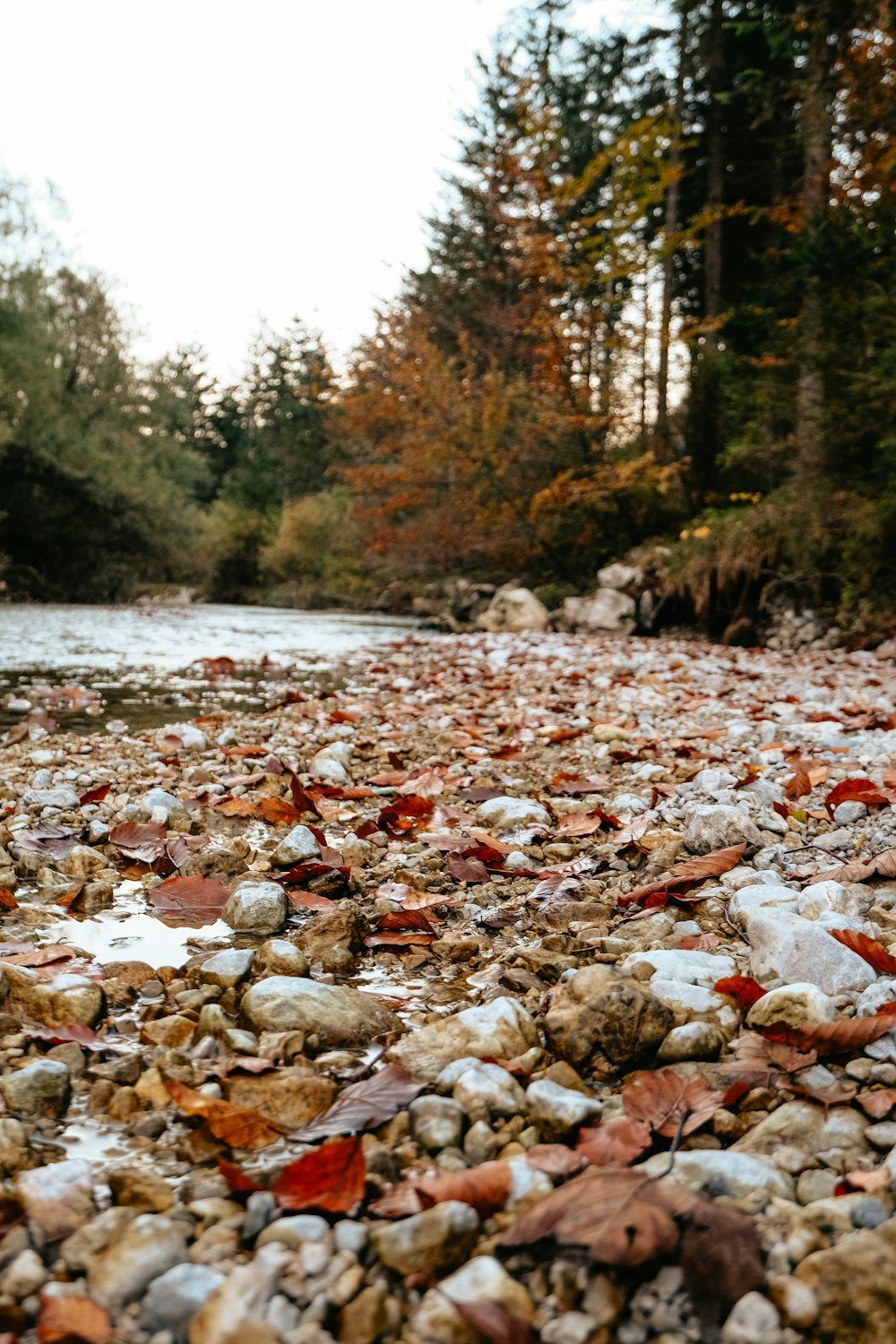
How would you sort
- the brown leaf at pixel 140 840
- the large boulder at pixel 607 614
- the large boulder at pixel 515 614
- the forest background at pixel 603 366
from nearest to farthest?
the brown leaf at pixel 140 840 → the forest background at pixel 603 366 → the large boulder at pixel 607 614 → the large boulder at pixel 515 614

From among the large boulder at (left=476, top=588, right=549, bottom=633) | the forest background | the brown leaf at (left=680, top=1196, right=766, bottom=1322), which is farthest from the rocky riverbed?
the large boulder at (left=476, top=588, right=549, bottom=633)

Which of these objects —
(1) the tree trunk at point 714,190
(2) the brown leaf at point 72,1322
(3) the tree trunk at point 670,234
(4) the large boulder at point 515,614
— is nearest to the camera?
(2) the brown leaf at point 72,1322

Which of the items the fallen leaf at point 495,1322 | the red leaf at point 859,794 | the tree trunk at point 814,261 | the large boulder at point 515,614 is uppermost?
the tree trunk at point 814,261

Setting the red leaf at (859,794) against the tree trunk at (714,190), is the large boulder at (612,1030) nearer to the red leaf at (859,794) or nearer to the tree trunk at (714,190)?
the red leaf at (859,794)

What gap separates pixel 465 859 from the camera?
80.0 inches

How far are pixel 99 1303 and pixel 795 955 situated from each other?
41.7 inches

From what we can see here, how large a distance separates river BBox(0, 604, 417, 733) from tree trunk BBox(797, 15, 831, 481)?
5.28 metres

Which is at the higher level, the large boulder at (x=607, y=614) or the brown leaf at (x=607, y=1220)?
the large boulder at (x=607, y=614)

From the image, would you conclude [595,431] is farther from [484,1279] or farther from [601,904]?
[484,1279]

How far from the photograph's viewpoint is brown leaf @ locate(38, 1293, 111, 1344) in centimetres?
72

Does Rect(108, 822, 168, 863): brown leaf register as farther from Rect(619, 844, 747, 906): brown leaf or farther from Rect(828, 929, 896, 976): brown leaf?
Rect(828, 929, 896, 976): brown leaf

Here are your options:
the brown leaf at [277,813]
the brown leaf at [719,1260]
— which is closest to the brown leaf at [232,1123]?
the brown leaf at [719,1260]

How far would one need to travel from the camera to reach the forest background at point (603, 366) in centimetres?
873

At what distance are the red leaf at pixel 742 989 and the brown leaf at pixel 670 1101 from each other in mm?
216
